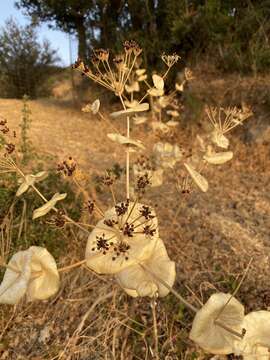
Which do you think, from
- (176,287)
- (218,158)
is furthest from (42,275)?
(176,287)

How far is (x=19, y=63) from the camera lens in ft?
29.1

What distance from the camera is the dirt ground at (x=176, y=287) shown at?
1904mm

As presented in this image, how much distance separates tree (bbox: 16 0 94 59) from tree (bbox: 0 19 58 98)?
1.47 meters

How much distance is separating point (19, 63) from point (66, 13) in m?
2.78

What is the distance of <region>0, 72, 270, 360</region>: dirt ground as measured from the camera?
1.90 metres

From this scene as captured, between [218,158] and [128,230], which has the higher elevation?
[218,158]

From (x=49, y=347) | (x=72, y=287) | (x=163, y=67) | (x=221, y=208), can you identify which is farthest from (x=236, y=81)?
(x=49, y=347)

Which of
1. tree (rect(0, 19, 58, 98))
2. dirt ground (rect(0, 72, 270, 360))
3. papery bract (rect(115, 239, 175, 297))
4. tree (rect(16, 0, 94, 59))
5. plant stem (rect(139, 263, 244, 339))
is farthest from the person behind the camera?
tree (rect(0, 19, 58, 98))

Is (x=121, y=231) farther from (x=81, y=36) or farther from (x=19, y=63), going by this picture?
(x=19, y=63)

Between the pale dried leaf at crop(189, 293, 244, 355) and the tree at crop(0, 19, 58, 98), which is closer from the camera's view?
the pale dried leaf at crop(189, 293, 244, 355)

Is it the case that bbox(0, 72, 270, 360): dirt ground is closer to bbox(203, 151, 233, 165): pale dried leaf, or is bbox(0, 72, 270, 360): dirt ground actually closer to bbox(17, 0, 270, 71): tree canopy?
bbox(203, 151, 233, 165): pale dried leaf

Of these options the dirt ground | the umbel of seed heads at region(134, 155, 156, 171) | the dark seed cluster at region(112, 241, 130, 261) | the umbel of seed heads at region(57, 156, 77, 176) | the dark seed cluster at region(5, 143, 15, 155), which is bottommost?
the dirt ground

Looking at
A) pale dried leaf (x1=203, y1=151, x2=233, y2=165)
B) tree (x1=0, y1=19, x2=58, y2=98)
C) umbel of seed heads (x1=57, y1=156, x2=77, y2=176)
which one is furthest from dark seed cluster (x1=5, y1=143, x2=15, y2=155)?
tree (x1=0, y1=19, x2=58, y2=98)

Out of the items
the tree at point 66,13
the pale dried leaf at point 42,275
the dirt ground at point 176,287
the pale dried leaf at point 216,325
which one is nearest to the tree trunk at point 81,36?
the tree at point 66,13
